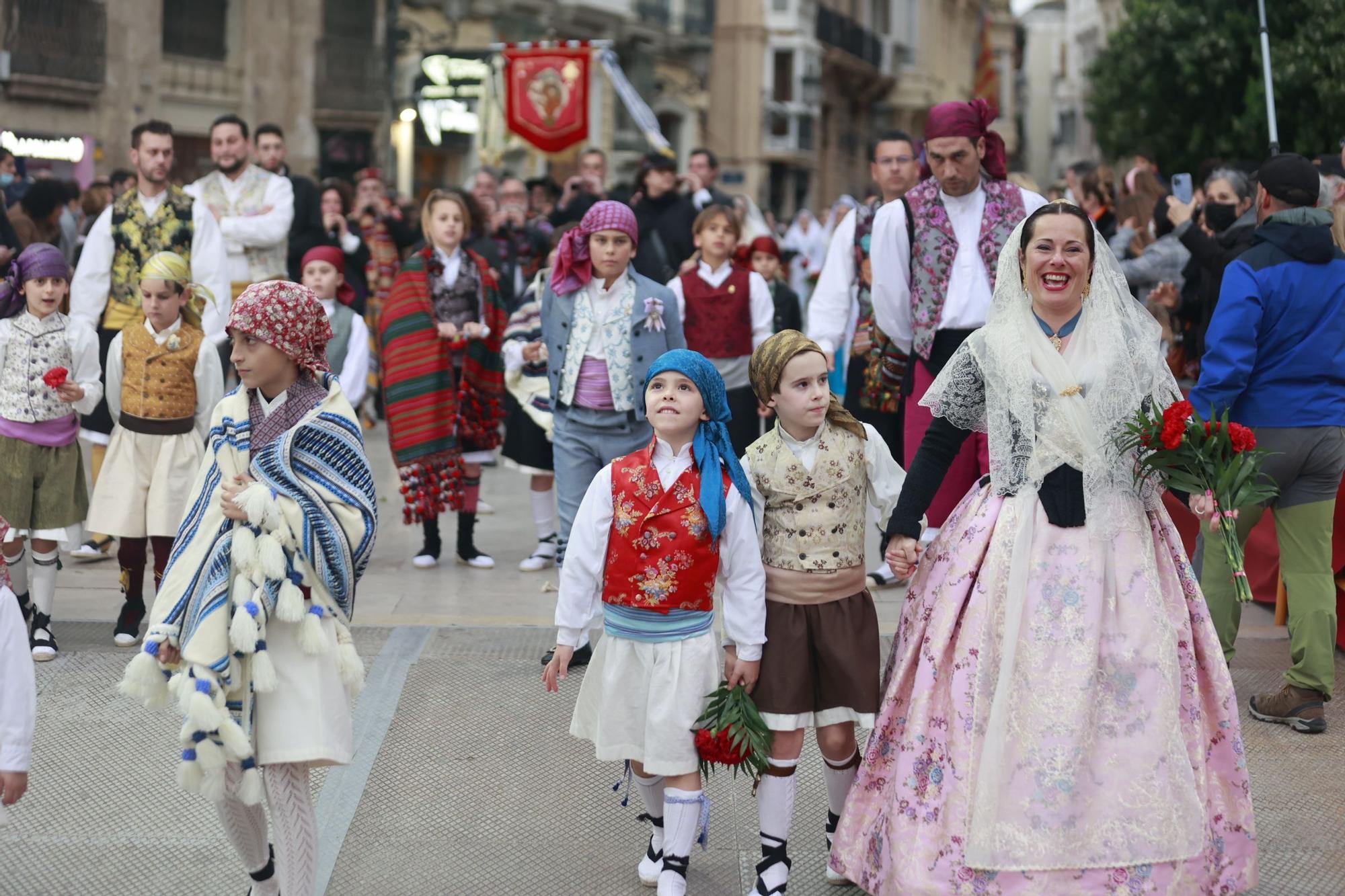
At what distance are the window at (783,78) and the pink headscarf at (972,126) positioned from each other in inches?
1322

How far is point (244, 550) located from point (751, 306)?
4454mm

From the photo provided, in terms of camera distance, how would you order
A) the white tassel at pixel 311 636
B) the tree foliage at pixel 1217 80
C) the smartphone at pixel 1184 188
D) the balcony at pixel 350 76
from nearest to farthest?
the white tassel at pixel 311 636
the smartphone at pixel 1184 188
the tree foliage at pixel 1217 80
the balcony at pixel 350 76

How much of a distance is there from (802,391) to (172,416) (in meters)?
3.40

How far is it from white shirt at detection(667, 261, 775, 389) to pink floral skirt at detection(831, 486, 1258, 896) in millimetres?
3855

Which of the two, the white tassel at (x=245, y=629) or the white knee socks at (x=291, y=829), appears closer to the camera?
the white tassel at (x=245, y=629)

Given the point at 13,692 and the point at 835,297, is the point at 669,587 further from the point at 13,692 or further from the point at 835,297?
the point at 835,297

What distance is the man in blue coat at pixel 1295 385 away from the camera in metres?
5.45

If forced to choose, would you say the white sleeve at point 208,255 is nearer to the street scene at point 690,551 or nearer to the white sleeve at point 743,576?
the street scene at point 690,551

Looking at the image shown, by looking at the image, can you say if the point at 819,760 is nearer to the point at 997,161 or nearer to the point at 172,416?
the point at 997,161

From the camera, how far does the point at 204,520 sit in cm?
385

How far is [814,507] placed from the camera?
419cm

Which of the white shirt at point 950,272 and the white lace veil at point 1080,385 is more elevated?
the white shirt at point 950,272

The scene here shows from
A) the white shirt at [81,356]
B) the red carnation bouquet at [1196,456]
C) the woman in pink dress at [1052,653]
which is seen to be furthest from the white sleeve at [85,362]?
the red carnation bouquet at [1196,456]

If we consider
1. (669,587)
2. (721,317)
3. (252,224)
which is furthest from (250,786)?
(252,224)
